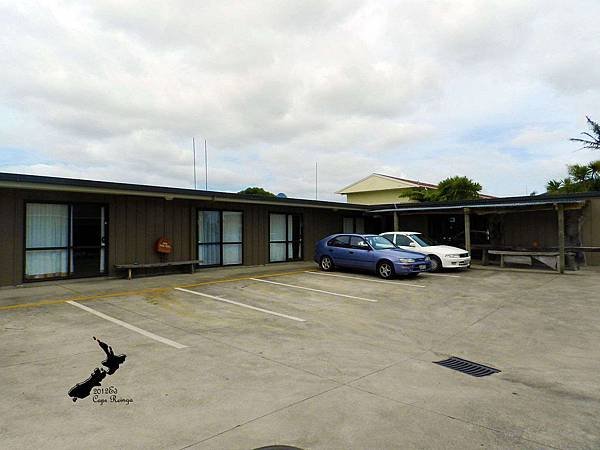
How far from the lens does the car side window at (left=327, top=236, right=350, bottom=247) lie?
13.8m

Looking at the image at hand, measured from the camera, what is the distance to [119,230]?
11.8 metres

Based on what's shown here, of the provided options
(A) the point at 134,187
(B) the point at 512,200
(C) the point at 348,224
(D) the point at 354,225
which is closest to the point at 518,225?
(B) the point at 512,200

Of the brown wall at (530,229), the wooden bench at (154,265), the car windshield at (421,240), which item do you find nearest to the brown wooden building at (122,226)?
the wooden bench at (154,265)

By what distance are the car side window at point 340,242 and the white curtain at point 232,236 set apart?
3.50m

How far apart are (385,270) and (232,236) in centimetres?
591

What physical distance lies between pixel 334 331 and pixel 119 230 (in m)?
8.14

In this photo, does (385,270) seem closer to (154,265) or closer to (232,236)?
(232,236)

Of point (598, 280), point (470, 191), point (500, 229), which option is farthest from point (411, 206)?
point (470, 191)

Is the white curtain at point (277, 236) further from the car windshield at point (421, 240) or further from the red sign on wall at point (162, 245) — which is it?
the car windshield at point (421, 240)

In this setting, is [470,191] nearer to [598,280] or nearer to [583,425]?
[598,280]

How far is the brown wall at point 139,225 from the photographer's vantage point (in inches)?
385

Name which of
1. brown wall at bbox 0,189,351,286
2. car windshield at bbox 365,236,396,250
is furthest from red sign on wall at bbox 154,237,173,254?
car windshield at bbox 365,236,396,250

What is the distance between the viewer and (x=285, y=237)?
1688 cm

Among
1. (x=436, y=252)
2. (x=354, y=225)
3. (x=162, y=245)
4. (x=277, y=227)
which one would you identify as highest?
(x=354, y=225)
